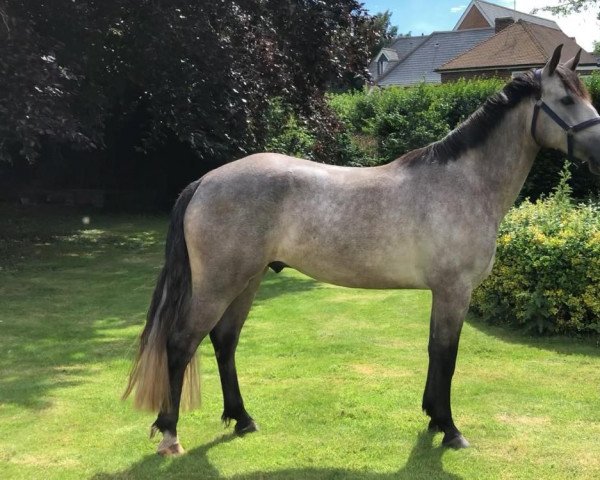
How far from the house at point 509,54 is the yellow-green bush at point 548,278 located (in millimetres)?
23537

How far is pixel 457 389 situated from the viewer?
474 cm

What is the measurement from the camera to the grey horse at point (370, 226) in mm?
3455

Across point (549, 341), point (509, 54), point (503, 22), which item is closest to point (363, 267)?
point (549, 341)

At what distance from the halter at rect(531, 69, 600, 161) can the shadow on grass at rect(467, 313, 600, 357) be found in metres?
2.90

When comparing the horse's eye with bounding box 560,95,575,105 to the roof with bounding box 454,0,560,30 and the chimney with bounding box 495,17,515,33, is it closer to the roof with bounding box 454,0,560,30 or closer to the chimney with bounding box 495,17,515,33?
the chimney with bounding box 495,17,515,33

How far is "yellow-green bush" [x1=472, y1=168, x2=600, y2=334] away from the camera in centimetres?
605

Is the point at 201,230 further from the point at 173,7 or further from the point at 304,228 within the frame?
the point at 173,7

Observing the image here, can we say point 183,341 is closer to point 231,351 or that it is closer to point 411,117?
point 231,351

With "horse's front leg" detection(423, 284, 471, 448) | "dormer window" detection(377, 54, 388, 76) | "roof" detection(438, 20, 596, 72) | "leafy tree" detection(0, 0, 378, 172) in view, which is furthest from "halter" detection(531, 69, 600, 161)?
"dormer window" detection(377, 54, 388, 76)

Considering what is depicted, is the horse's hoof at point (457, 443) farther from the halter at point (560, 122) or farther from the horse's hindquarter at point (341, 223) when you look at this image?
the halter at point (560, 122)

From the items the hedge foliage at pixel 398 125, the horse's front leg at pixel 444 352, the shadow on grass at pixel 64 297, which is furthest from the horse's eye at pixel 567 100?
the hedge foliage at pixel 398 125

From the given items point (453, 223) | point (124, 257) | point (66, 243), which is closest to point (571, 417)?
point (453, 223)

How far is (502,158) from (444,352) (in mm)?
1174

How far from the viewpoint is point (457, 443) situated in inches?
146
